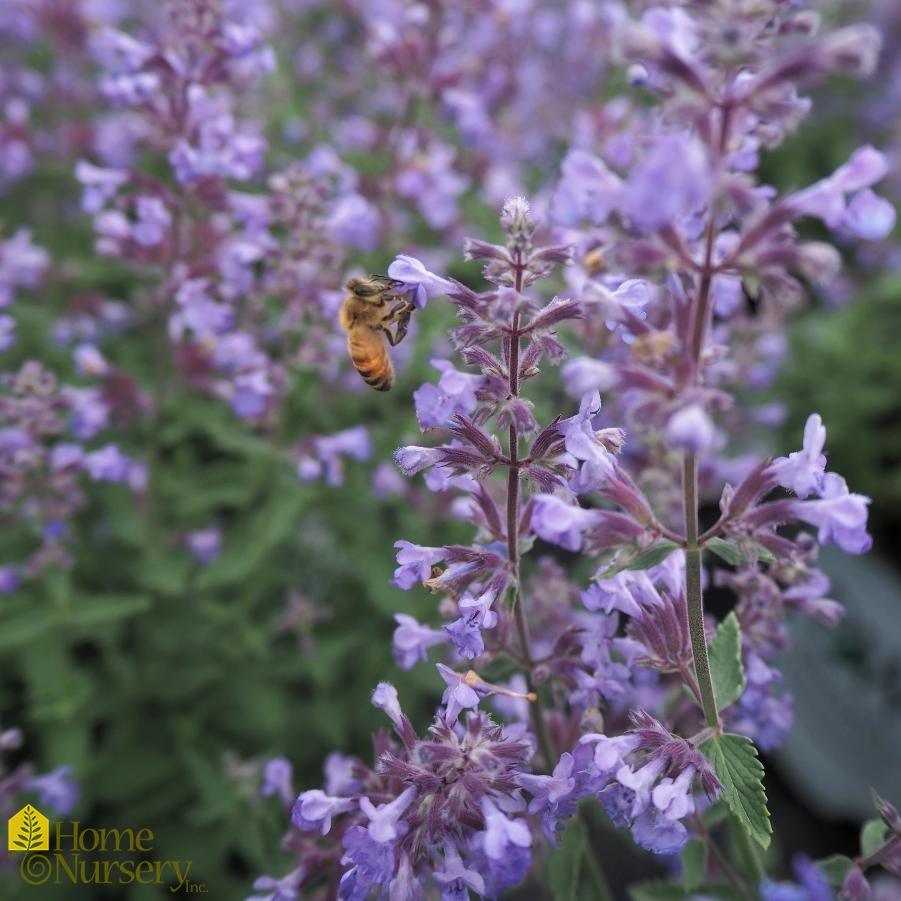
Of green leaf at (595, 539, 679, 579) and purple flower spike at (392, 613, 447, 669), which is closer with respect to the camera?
green leaf at (595, 539, 679, 579)

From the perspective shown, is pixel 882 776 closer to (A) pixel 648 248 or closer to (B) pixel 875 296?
(B) pixel 875 296

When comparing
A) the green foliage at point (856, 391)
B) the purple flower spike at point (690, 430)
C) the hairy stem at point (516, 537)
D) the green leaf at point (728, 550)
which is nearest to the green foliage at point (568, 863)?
the hairy stem at point (516, 537)

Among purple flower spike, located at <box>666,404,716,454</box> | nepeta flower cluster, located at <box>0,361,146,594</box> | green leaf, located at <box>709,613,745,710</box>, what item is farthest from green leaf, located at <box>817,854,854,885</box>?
nepeta flower cluster, located at <box>0,361,146,594</box>

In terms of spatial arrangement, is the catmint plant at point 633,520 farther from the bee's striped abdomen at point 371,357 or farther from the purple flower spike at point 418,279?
the bee's striped abdomen at point 371,357

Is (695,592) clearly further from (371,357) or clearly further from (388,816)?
(371,357)

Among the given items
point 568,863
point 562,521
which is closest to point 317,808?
point 568,863

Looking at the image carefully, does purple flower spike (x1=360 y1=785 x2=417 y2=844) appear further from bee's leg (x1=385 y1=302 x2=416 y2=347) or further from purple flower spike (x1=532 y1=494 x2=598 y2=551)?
bee's leg (x1=385 y1=302 x2=416 y2=347)

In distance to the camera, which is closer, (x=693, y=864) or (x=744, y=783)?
(x=744, y=783)
